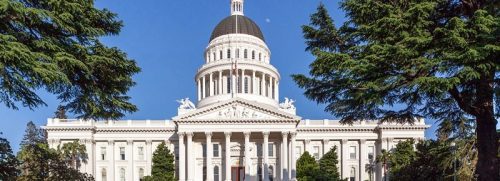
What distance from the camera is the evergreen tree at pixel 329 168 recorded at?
62.0 meters

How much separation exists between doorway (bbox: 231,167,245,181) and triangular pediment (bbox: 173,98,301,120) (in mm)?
6908

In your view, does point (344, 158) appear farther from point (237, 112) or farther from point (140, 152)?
point (140, 152)

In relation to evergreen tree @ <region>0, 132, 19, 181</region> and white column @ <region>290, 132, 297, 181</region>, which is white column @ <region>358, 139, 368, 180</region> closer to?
white column @ <region>290, 132, 297, 181</region>

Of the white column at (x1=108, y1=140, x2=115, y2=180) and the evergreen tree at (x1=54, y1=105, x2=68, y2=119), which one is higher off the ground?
the evergreen tree at (x1=54, y1=105, x2=68, y2=119)

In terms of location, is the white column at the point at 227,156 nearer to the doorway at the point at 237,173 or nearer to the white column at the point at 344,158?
the doorway at the point at 237,173

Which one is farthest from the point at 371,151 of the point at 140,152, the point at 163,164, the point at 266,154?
the point at 140,152

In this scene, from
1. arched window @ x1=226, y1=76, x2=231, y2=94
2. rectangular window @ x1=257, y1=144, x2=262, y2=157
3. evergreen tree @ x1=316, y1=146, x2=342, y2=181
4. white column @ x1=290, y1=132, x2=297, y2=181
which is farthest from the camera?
arched window @ x1=226, y1=76, x2=231, y2=94

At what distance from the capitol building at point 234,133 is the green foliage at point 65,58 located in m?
50.6

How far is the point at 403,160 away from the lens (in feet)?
188

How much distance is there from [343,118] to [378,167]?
59767 millimetres

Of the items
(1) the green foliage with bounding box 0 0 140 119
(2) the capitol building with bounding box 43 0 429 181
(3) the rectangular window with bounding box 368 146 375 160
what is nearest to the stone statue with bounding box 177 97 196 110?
(2) the capitol building with bounding box 43 0 429 181

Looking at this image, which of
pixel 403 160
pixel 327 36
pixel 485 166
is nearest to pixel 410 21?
pixel 327 36

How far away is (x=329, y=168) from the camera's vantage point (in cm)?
6712

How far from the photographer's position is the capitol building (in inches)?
2724
